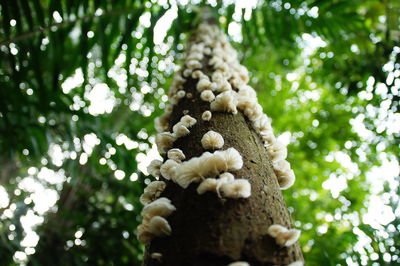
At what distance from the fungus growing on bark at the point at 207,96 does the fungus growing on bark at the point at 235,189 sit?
0.79 m

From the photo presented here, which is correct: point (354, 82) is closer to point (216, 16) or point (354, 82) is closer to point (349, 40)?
point (349, 40)

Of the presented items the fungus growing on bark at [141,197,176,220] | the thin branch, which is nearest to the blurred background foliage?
the thin branch

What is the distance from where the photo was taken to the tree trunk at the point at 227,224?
913 mm

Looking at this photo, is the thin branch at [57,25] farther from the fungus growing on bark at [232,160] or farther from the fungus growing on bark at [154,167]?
the fungus growing on bark at [232,160]

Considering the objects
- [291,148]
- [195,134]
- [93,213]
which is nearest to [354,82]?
[291,148]

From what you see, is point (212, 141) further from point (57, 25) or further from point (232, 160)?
point (57, 25)

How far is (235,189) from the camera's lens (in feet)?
3.42

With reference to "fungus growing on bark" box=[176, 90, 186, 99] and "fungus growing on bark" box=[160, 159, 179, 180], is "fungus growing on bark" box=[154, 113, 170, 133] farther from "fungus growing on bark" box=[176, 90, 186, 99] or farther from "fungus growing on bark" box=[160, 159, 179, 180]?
"fungus growing on bark" box=[160, 159, 179, 180]

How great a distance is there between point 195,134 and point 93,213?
3319 millimetres

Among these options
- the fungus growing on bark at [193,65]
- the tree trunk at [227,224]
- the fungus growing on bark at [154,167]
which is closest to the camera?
the tree trunk at [227,224]

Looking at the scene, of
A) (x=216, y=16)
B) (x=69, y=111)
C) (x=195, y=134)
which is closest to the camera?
(x=195, y=134)

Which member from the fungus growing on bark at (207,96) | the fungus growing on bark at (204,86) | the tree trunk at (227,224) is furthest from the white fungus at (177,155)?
the fungus growing on bark at (204,86)

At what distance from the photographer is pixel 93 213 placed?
423cm

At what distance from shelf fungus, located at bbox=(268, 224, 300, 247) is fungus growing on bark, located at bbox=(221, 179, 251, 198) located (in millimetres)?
152
